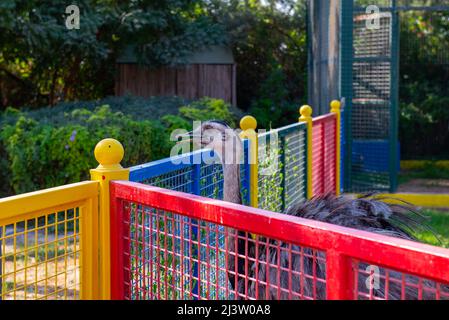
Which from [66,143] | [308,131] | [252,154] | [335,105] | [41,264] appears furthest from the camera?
[335,105]

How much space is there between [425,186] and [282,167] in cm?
583

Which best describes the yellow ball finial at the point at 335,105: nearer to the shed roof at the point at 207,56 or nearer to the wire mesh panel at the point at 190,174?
the wire mesh panel at the point at 190,174

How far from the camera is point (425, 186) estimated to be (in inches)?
444

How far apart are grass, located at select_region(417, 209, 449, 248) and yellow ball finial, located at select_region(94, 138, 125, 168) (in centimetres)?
491

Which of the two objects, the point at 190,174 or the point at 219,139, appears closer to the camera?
the point at 190,174

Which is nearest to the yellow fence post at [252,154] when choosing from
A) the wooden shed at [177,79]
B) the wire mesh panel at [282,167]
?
the wire mesh panel at [282,167]

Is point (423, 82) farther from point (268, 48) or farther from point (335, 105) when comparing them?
point (335, 105)

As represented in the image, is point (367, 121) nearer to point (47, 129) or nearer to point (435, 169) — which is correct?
point (435, 169)

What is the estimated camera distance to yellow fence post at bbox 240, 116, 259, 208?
5029 mm

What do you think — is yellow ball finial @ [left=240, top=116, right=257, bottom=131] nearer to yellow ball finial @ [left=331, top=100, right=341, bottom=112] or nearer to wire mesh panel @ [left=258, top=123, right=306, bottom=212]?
wire mesh panel @ [left=258, top=123, right=306, bottom=212]

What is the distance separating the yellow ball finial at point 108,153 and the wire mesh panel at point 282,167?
98.4 inches

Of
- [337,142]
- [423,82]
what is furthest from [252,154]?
[423,82]
